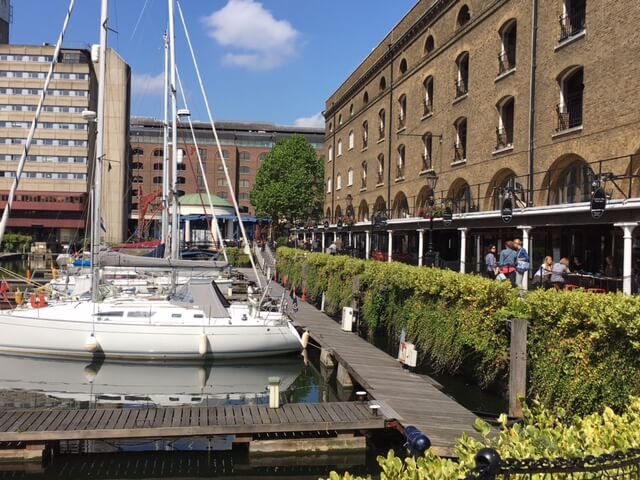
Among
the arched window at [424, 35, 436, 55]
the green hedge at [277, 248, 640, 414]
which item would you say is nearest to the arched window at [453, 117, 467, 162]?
the arched window at [424, 35, 436, 55]

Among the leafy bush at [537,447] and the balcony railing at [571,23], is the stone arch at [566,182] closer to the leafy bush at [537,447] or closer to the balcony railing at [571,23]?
the balcony railing at [571,23]

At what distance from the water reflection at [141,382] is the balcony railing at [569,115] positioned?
1301 cm

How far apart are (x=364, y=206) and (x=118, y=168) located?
162 ft

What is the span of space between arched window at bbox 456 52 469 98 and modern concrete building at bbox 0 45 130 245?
60884 millimetres

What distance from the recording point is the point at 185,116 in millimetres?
31344

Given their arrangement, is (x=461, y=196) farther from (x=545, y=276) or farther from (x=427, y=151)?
(x=545, y=276)

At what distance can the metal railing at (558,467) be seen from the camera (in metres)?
3.15

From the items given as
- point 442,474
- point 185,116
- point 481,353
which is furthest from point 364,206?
point 442,474

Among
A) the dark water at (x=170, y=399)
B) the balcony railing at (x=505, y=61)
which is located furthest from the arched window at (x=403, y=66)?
the dark water at (x=170, y=399)

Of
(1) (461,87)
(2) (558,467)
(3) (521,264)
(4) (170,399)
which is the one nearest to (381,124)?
(1) (461,87)

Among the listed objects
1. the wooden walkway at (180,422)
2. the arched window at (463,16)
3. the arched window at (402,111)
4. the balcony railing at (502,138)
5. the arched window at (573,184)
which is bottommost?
A: the wooden walkway at (180,422)

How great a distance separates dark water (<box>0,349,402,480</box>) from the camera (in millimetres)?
10312

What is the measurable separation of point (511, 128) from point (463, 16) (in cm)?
807

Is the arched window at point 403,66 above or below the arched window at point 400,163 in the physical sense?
above
